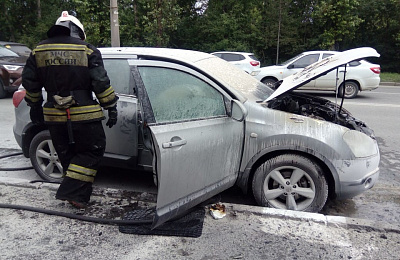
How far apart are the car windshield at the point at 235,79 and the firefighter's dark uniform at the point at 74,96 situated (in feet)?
3.27

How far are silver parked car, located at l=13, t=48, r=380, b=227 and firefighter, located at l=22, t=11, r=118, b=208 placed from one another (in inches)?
14.8

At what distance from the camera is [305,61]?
38.7 ft

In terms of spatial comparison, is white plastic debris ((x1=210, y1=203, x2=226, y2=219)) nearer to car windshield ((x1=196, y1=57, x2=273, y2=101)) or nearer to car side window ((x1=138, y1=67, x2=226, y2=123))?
car side window ((x1=138, y1=67, x2=226, y2=123))

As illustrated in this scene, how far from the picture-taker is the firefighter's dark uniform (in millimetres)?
2895

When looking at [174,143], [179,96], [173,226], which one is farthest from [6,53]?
[174,143]

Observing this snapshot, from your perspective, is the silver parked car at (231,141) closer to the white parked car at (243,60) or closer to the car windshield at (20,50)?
the car windshield at (20,50)

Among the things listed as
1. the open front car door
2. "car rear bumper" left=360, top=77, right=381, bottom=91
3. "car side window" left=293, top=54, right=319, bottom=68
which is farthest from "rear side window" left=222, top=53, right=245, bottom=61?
the open front car door

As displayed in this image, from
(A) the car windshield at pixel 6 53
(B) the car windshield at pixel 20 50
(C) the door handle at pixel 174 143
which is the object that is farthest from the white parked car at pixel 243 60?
(C) the door handle at pixel 174 143

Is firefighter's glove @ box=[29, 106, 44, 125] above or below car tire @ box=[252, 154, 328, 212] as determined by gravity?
above

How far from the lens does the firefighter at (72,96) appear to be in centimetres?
290

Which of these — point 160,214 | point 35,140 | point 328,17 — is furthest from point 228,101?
point 328,17

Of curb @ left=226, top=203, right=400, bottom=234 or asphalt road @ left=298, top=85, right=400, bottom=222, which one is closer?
curb @ left=226, top=203, right=400, bottom=234

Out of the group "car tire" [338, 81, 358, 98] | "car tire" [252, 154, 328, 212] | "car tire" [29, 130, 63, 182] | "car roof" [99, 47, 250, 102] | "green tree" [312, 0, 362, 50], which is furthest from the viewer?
"green tree" [312, 0, 362, 50]

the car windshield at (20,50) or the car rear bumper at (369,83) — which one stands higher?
the car windshield at (20,50)
